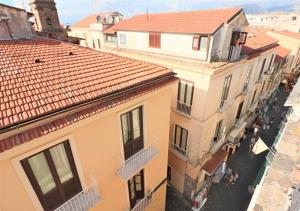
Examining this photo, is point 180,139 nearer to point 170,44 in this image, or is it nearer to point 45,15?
point 170,44

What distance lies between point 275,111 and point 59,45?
3339 centimetres

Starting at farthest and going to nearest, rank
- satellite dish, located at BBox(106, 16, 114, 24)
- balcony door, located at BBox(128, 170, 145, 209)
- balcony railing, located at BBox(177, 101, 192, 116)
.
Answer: satellite dish, located at BBox(106, 16, 114, 24)
balcony railing, located at BBox(177, 101, 192, 116)
balcony door, located at BBox(128, 170, 145, 209)

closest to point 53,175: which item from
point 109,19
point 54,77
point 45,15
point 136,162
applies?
point 54,77

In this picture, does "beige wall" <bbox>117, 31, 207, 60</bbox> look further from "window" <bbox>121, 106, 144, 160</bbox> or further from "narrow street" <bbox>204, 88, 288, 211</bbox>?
"narrow street" <bbox>204, 88, 288, 211</bbox>

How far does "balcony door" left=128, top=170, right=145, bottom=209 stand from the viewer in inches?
339

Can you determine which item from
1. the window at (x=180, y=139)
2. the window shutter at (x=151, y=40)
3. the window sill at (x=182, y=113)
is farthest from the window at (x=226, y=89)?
the window shutter at (x=151, y=40)

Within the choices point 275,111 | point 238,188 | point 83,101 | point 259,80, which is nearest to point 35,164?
point 83,101

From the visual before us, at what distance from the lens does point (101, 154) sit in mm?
6172

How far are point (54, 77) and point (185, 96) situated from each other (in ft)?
30.4

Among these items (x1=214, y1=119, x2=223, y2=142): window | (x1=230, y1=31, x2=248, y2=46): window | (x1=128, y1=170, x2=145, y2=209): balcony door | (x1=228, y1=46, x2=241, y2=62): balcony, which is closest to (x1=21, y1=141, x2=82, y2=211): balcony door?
(x1=128, y1=170, x2=145, y2=209): balcony door

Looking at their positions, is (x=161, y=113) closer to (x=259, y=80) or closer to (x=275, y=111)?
(x=259, y=80)

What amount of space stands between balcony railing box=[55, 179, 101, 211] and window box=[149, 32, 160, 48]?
1241 centimetres

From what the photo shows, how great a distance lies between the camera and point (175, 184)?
17.4 meters

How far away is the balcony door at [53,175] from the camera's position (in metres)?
4.77
